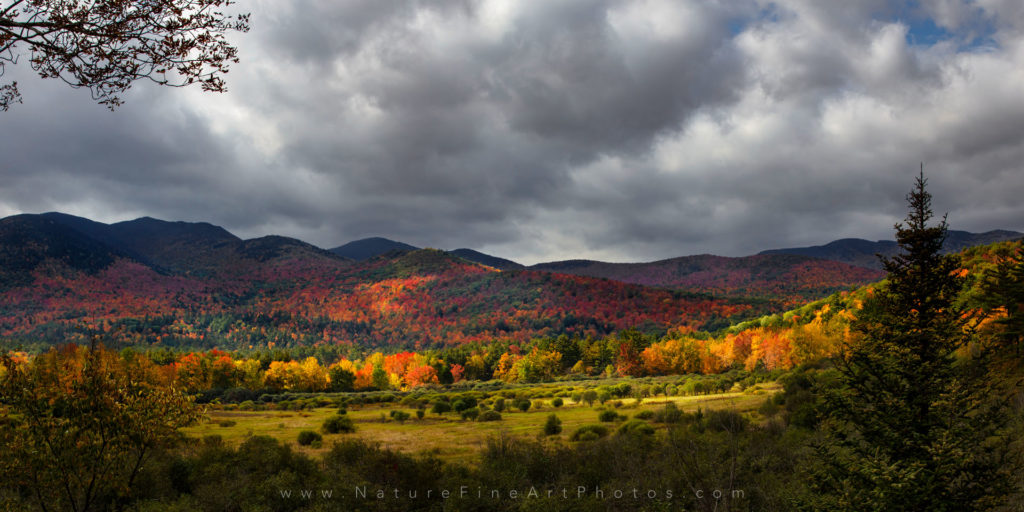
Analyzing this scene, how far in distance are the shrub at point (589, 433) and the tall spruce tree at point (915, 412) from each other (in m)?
23.3

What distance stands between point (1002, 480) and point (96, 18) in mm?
15682

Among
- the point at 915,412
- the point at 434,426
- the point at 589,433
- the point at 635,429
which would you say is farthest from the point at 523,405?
the point at 915,412

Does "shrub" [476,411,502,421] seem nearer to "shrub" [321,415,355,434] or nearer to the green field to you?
the green field

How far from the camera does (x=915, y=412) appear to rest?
34.3 ft

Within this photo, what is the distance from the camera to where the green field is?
32.8 metres

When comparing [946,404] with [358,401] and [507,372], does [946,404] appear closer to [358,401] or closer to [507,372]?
[358,401]

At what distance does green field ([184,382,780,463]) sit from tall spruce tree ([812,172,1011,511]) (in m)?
18.6

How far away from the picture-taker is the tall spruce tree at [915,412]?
8469 mm

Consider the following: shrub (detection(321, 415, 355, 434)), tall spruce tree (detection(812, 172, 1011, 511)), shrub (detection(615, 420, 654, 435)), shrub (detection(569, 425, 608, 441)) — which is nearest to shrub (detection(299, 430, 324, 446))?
shrub (detection(321, 415, 355, 434))

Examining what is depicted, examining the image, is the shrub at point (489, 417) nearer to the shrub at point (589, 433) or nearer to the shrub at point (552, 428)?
the shrub at point (552, 428)

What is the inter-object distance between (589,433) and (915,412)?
2517 centimetres

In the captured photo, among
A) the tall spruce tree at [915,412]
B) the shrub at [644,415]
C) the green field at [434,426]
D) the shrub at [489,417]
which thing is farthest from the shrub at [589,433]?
the tall spruce tree at [915,412]

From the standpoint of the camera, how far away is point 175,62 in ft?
20.2

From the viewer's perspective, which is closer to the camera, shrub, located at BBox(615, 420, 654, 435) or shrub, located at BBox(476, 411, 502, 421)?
shrub, located at BBox(615, 420, 654, 435)
